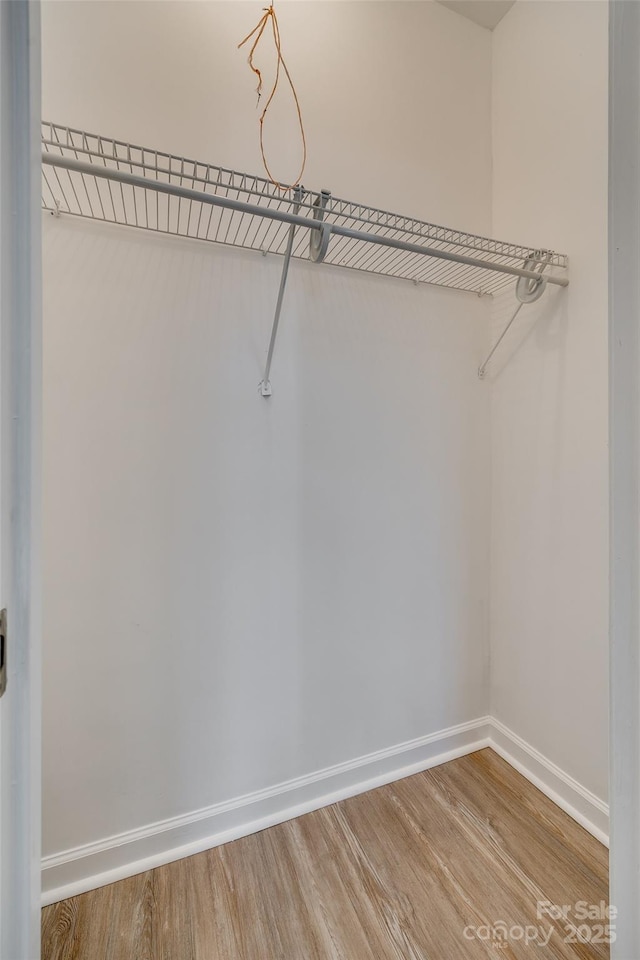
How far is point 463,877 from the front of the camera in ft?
3.64

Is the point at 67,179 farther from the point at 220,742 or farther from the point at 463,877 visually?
the point at 463,877

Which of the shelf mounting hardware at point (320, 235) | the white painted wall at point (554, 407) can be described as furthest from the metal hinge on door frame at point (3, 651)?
the white painted wall at point (554, 407)

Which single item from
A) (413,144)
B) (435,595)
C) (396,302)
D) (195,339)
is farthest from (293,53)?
(435,595)

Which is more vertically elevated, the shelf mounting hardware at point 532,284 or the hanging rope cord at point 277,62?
the hanging rope cord at point 277,62

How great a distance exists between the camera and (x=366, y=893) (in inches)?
42.2

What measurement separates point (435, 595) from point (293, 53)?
183cm

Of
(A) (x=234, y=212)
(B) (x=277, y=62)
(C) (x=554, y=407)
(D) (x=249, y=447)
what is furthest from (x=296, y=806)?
(B) (x=277, y=62)

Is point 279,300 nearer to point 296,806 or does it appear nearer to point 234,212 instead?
point 234,212

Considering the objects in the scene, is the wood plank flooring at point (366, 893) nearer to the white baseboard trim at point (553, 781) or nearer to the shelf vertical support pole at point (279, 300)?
the white baseboard trim at point (553, 781)

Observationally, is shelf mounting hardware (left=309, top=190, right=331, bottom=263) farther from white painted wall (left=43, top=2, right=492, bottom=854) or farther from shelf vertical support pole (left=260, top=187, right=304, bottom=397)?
white painted wall (left=43, top=2, right=492, bottom=854)

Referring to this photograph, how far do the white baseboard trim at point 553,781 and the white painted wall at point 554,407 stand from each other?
1.2 inches

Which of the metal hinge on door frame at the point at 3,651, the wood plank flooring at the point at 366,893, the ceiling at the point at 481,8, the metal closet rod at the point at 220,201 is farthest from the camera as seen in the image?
the ceiling at the point at 481,8

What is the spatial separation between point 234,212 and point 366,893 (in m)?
1.89

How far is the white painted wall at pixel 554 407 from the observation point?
3.97 feet
